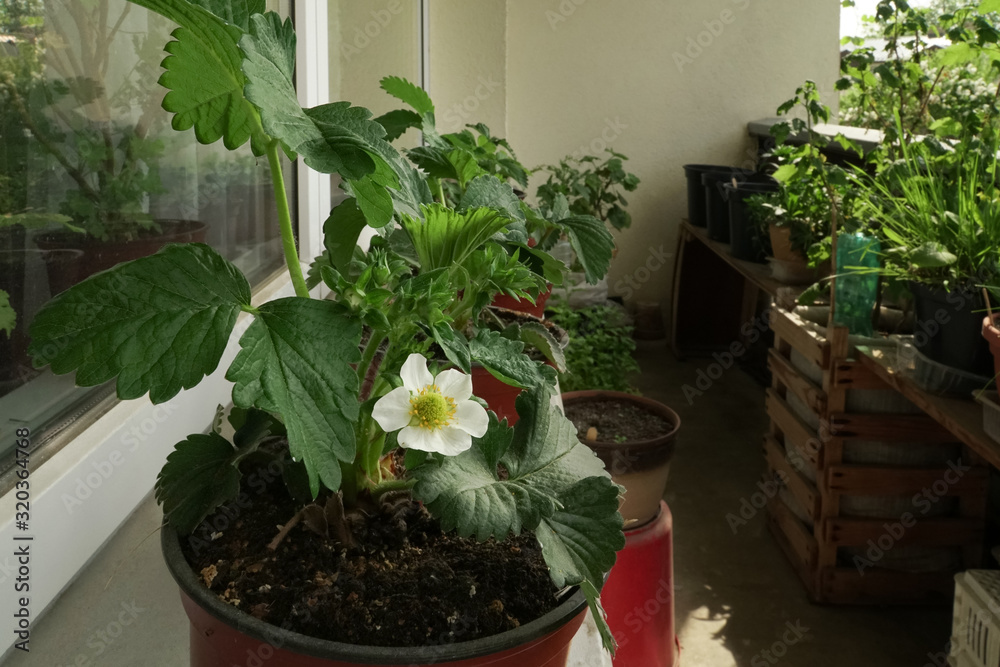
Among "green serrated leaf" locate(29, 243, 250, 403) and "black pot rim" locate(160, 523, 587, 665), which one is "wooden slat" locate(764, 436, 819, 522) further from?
"green serrated leaf" locate(29, 243, 250, 403)

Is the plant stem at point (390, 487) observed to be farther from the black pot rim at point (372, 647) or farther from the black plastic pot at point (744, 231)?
the black plastic pot at point (744, 231)

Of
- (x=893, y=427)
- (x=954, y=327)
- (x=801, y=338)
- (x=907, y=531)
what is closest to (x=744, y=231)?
(x=801, y=338)

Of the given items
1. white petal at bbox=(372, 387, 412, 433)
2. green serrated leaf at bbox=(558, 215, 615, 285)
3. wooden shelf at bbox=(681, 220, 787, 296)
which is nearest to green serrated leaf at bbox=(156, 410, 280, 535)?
white petal at bbox=(372, 387, 412, 433)

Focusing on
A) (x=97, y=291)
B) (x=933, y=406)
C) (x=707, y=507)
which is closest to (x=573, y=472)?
(x=97, y=291)

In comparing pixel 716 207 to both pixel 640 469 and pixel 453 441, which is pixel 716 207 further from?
pixel 453 441

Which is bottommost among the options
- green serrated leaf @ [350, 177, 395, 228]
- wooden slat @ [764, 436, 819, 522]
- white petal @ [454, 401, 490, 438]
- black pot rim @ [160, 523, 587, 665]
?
wooden slat @ [764, 436, 819, 522]

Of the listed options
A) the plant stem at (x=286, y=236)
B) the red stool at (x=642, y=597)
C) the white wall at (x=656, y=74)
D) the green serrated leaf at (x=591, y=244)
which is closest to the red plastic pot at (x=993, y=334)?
the red stool at (x=642, y=597)

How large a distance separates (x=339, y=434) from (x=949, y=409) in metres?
1.70

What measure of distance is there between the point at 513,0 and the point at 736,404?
2.46 m

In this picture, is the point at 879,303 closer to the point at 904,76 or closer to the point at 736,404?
the point at 904,76

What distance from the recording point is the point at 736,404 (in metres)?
4.11

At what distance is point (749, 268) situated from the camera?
3.36 meters

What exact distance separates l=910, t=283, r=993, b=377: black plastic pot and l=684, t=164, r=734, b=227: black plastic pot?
8.06ft

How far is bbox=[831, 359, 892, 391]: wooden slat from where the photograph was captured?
225 centimetres
